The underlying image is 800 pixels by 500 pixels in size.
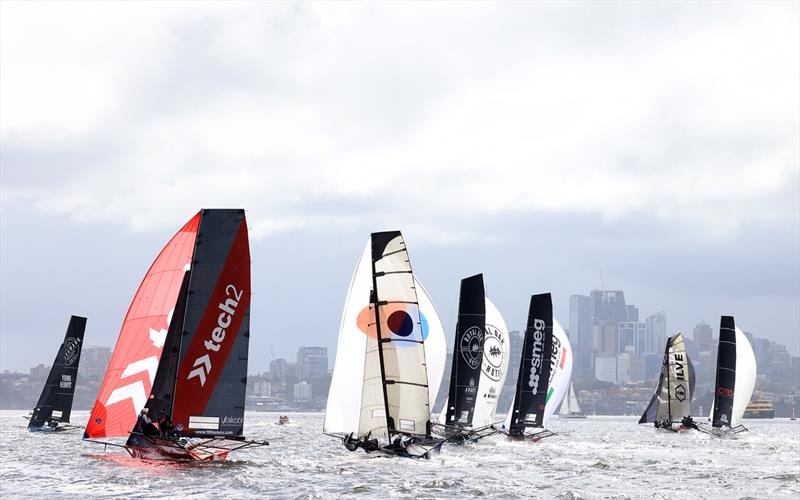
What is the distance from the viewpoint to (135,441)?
108ft

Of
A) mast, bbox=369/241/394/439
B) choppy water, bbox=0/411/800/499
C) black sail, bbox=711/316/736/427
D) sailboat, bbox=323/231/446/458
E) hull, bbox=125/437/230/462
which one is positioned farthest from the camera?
black sail, bbox=711/316/736/427

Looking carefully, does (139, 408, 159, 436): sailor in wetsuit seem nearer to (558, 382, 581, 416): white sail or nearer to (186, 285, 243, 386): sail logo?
(186, 285, 243, 386): sail logo

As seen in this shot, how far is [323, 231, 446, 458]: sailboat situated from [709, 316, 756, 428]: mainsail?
133ft

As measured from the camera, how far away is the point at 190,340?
1302 inches

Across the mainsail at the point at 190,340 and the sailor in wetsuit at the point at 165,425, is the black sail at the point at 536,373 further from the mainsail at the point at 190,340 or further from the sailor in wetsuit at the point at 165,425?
the sailor in wetsuit at the point at 165,425

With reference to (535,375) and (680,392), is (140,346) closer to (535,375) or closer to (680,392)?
(535,375)

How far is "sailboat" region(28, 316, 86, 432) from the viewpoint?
63156 millimetres

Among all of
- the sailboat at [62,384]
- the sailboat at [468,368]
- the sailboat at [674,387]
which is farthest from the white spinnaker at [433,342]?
the sailboat at [674,387]

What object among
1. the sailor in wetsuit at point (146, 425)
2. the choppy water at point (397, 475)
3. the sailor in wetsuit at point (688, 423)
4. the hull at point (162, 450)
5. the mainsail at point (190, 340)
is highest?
the mainsail at point (190, 340)

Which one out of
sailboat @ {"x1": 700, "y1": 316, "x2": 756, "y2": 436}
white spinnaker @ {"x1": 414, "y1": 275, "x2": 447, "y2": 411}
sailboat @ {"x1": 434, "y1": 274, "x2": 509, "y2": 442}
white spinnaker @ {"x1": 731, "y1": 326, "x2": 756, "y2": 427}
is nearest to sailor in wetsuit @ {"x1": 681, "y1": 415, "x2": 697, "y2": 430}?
sailboat @ {"x1": 700, "y1": 316, "x2": 756, "y2": 436}

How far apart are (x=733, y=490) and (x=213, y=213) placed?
16522mm

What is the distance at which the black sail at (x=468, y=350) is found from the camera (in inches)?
2080

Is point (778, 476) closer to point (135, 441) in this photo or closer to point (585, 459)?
point (585, 459)

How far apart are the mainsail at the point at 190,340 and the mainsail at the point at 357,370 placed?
644 cm
